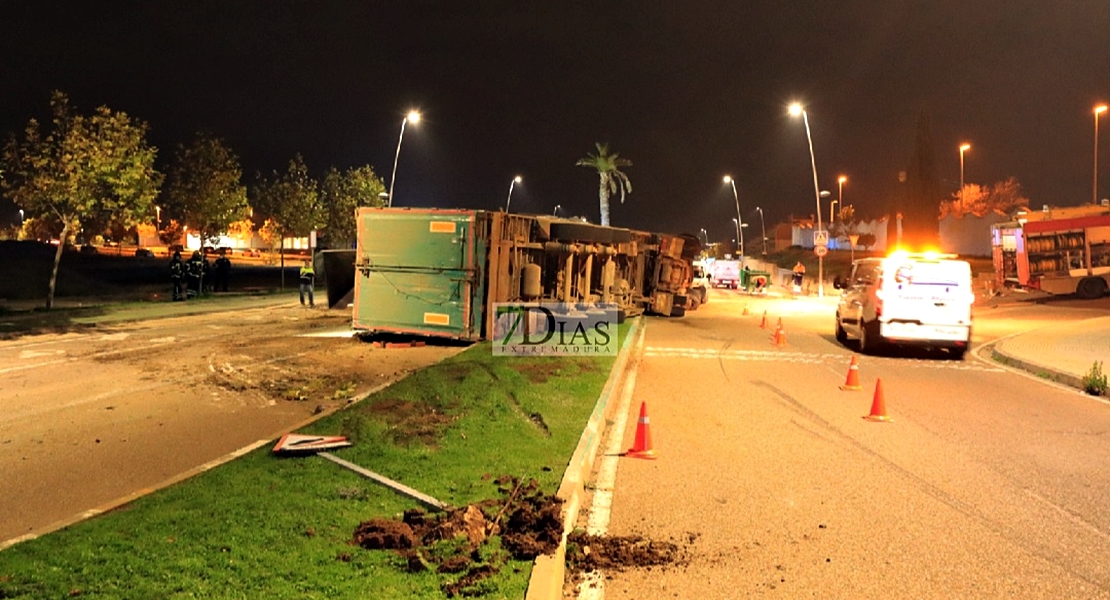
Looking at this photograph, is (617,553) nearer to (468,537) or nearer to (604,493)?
(468,537)

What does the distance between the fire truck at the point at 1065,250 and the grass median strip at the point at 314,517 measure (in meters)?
30.2

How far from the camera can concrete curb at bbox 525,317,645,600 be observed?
4605 millimetres

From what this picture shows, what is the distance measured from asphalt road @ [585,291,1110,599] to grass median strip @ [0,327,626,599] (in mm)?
991

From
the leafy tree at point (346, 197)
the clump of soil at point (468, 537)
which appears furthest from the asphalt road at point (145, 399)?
the leafy tree at point (346, 197)

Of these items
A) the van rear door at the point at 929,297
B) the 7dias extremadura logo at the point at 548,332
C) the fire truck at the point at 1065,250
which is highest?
the fire truck at the point at 1065,250

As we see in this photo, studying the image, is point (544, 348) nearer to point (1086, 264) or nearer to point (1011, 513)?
point (1011, 513)

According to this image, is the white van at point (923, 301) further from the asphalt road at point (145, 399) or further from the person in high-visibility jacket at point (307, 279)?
the person in high-visibility jacket at point (307, 279)

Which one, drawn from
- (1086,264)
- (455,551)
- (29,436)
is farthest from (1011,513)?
(1086,264)

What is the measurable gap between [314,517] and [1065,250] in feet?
115

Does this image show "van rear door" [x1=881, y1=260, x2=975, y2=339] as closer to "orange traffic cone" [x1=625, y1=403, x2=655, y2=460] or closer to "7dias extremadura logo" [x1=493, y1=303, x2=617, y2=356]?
"7dias extremadura logo" [x1=493, y1=303, x2=617, y2=356]

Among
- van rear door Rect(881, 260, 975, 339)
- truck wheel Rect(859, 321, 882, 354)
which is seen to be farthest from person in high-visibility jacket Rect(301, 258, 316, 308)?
van rear door Rect(881, 260, 975, 339)

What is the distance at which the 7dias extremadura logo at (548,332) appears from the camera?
16.7 m

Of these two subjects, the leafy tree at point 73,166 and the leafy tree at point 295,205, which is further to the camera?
the leafy tree at point 295,205

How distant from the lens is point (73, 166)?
2289cm
